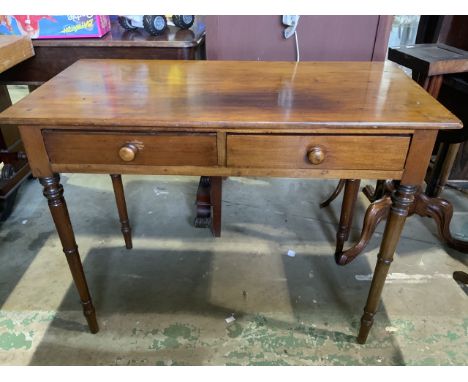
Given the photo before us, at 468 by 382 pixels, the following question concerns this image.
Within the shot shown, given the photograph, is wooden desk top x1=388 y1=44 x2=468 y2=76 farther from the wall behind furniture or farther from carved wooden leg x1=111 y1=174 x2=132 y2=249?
carved wooden leg x1=111 y1=174 x2=132 y2=249

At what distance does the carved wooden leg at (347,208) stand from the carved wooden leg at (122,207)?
93cm

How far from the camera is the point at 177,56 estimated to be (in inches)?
57.5

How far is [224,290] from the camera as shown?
1.51 metres

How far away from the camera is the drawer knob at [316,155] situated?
0.91 m

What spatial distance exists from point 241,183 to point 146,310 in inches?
40.7

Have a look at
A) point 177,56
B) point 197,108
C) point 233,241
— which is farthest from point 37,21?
point 233,241

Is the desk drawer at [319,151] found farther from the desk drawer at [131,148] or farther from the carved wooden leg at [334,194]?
the carved wooden leg at [334,194]

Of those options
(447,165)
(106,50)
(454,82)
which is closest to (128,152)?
(106,50)

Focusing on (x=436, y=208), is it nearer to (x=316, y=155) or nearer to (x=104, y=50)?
(x=316, y=155)

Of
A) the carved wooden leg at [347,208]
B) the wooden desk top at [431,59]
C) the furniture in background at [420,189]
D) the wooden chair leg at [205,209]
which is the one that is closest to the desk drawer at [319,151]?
the furniture in background at [420,189]

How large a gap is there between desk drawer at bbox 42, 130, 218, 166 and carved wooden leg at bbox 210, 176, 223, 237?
0.68m

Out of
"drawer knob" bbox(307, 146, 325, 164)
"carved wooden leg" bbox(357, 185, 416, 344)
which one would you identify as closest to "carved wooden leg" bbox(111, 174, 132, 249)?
"drawer knob" bbox(307, 146, 325, 164)

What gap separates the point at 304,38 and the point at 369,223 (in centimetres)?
78

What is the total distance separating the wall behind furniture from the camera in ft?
4.75
